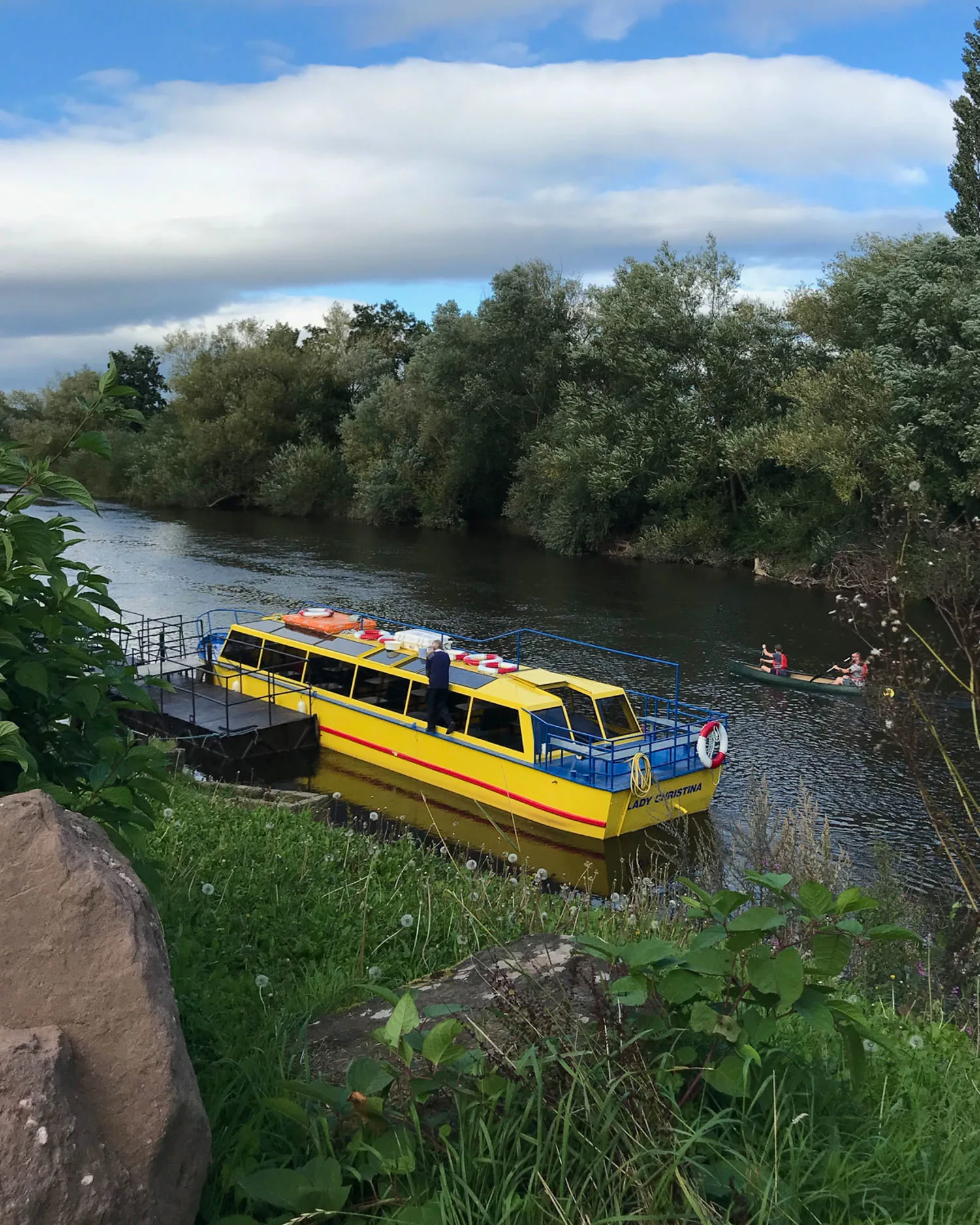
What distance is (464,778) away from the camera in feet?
61.9

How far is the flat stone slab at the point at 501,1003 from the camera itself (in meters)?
3.69

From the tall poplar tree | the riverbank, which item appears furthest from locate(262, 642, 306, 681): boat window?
the tall poplar tree

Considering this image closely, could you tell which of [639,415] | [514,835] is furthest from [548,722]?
[639,415]

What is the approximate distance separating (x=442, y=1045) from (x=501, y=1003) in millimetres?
418

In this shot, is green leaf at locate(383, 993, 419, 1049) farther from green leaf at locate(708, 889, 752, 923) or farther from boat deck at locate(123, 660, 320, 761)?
boat deck at locate(123, 660, 320, 761)

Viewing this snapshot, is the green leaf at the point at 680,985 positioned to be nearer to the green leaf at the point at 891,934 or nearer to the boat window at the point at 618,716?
the green leaf at the point at 891,934

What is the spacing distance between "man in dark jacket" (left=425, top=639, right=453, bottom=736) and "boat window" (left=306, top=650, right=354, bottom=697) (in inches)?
127

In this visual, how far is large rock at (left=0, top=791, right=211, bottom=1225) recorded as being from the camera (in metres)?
2.51

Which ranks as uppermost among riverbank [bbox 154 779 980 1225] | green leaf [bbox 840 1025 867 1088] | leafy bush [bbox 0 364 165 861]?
leafy bush [bbox 0 364 165 861]

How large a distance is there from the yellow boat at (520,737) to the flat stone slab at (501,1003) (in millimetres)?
12238

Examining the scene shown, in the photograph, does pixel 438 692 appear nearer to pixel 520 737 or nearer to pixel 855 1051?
pixel 520 737

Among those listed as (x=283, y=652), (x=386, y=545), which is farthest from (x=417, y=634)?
(x=386, y=545)

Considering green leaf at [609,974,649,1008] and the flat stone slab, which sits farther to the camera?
the flat stone slab

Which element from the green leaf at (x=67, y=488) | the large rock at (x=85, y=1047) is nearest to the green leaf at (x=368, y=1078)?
the large rock at (x=85, y=1047)
